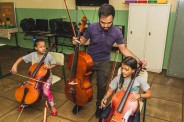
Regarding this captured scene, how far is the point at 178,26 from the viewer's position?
342 centimetres

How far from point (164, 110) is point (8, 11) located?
516 centimetres

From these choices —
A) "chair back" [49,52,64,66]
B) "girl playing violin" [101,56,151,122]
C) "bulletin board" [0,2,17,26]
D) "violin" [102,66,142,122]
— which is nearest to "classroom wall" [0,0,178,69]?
"bulletin board" [0,2,17,26]

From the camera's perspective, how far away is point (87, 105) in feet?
8.79

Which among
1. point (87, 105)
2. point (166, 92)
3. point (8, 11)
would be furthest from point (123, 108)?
point (8, 11)

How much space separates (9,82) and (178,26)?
10.6 ft

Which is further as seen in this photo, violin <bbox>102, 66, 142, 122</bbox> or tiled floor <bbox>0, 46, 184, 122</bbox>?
tiled floor <bbox>0, 46, 184, 122</bbox>

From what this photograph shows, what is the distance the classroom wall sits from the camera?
13.1 ft

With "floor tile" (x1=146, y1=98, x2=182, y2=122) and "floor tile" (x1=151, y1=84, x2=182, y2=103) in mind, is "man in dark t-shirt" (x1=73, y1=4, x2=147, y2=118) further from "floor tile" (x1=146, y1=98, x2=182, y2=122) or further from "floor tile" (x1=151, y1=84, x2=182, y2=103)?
"floor tile" (x1=151, y1=84, x2=182, y2=103)

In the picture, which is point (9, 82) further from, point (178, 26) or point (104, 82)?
point (178, 26)

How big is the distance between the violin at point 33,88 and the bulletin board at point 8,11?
3940mm

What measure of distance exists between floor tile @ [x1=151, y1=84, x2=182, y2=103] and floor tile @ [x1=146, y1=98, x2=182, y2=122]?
0.13 meters

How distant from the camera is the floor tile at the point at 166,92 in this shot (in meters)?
2.89

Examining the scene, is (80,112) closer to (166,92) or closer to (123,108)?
(123,108)

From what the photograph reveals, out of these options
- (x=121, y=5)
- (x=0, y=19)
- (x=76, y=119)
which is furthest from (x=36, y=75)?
(x=0, y=19)
